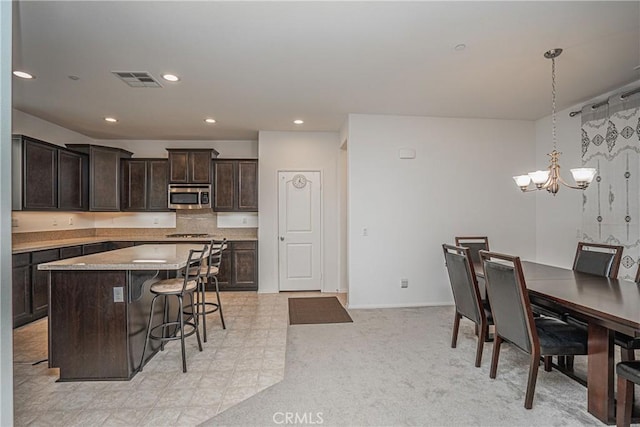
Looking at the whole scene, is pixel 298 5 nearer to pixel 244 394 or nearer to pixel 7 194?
pixel 7 194

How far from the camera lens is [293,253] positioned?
5637mm

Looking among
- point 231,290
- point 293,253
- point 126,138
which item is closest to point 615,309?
point 293,253

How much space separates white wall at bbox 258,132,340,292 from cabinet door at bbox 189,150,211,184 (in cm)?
91

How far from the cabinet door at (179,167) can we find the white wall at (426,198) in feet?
9.46

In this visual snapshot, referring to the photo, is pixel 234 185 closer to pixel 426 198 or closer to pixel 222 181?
pixel 222 181

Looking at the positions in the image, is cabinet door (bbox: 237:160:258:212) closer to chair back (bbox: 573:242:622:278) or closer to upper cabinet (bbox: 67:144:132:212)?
upper cabinet (bbox: 67:144:132:212)

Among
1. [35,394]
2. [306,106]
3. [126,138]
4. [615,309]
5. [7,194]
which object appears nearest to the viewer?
[7,194]

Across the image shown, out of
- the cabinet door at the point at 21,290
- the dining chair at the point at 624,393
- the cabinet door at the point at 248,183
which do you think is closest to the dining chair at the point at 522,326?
the dining chair at the point at 624,393

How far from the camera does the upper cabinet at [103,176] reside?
5.27 m

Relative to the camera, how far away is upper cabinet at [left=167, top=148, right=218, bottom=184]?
567 centimetres

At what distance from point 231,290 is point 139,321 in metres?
2.75

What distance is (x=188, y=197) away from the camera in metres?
5.66

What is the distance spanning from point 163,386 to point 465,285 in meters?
2.56

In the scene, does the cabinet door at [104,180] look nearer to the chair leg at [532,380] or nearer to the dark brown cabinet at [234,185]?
the dark brown cabinet at [234,185]
